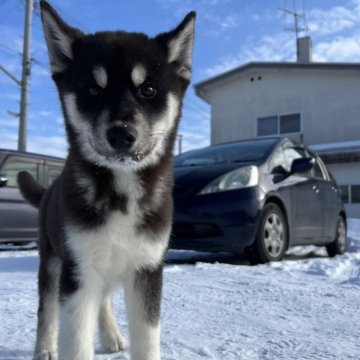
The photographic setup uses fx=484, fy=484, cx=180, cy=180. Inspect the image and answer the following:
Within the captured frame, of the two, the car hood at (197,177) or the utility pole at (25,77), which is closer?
the car hood at (197,177)

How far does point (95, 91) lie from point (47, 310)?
1.21 meters

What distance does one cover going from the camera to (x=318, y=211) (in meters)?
7.29

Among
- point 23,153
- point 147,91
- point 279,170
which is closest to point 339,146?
point 279,170

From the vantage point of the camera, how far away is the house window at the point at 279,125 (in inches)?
805

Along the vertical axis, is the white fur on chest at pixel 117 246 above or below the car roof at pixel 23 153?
below

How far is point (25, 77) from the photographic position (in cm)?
1997

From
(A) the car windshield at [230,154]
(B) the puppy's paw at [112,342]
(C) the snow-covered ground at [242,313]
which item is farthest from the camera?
(A) the car windshield at [230,154]

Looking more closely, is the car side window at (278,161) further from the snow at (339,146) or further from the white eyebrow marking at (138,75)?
the snow at (339,146)

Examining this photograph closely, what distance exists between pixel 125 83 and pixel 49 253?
107cm

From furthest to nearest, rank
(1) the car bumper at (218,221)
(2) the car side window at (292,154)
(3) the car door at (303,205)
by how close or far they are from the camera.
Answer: (2) the car side window at (292,154), (3) the car door at (303,205), (1) the car bumper at (218,221)

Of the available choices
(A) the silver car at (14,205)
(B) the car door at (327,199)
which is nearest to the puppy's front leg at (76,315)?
(B) the car door at (327,199)

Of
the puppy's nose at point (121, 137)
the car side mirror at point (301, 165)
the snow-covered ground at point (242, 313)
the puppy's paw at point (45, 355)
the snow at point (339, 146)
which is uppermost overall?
the snow at point (339, 146)

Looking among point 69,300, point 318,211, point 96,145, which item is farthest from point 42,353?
point 318,211

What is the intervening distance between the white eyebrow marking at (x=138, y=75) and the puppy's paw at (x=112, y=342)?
141 centimetres
